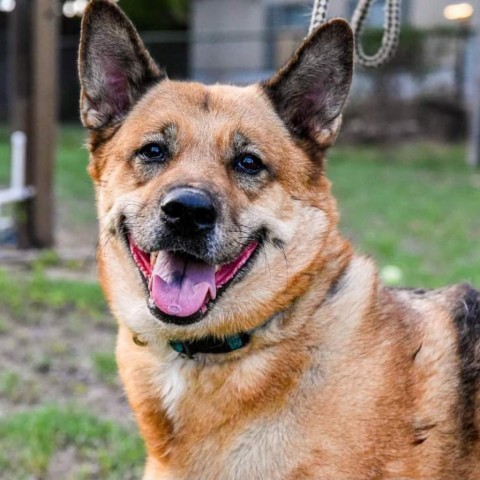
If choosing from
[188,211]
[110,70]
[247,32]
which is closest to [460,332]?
[188,211]

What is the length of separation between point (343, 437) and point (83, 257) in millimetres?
5591

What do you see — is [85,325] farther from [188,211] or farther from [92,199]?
[92,199]

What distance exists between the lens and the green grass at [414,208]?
7.62 m

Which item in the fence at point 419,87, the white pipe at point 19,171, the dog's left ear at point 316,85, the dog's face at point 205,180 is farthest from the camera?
the fence at point 419,87

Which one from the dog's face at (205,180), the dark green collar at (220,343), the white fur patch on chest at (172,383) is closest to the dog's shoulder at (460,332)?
the dog's face at (205,180)

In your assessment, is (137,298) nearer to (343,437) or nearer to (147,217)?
(147,217)

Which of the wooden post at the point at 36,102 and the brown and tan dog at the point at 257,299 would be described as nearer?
the brown and tan dog at the point at 257,299

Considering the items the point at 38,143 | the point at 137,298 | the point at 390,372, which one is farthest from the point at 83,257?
the point at 390,372

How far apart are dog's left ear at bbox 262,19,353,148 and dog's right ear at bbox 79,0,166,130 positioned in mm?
507

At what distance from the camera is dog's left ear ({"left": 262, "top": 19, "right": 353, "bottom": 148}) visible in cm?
287

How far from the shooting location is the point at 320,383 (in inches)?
104

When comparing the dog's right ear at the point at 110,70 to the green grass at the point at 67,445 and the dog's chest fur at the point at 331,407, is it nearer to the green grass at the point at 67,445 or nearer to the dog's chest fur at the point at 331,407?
the dog's chest fur at the point at 331,407

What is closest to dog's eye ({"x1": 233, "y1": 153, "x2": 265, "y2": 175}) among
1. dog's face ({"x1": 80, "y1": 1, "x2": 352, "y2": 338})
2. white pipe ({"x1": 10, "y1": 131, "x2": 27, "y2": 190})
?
dog's face ({"x1": 80, "y1": 1, "x2": 352, "y2": 338})

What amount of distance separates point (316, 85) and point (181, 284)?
965mm
